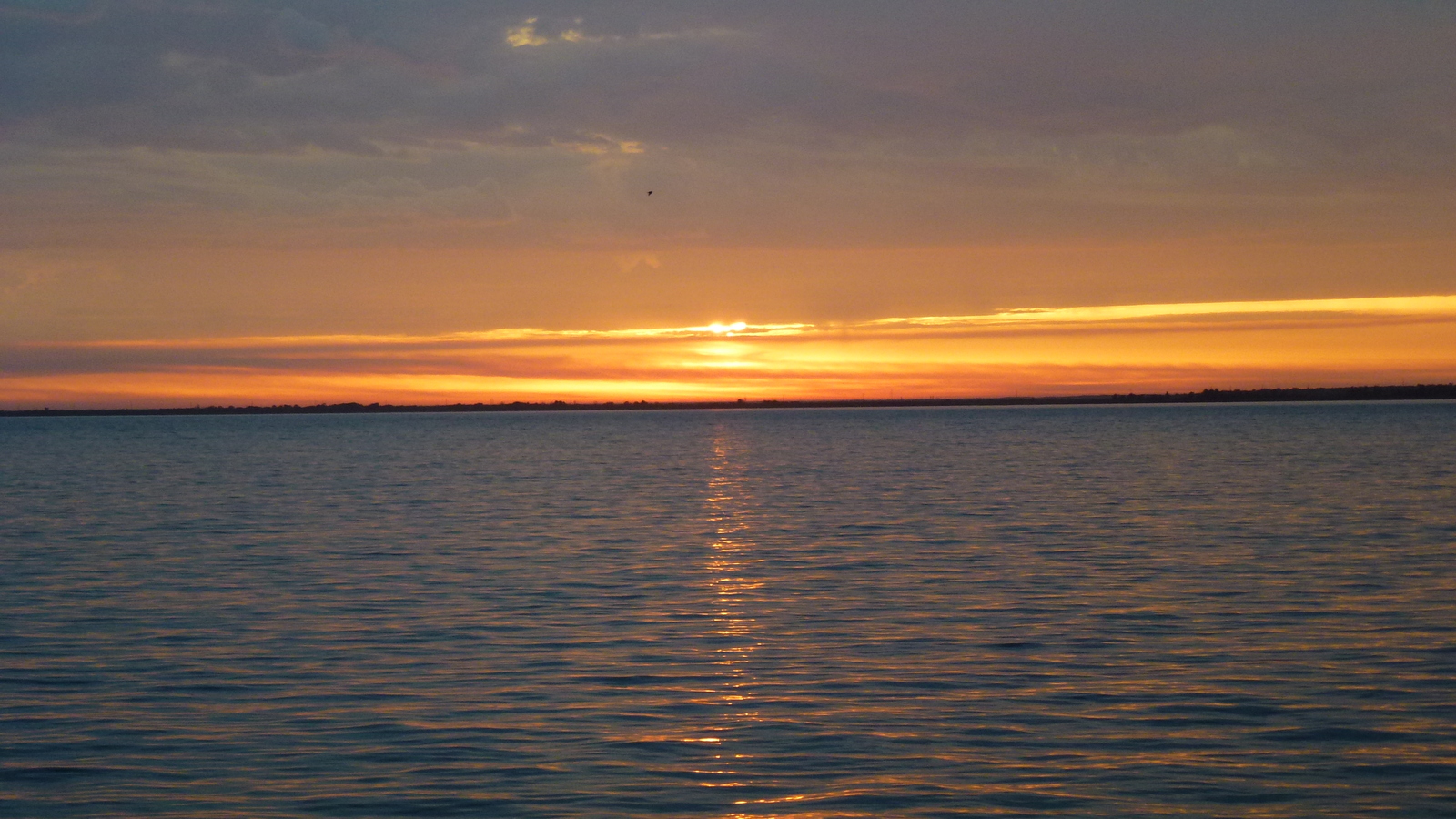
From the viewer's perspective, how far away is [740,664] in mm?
18297

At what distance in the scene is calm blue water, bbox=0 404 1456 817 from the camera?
12.8 metres

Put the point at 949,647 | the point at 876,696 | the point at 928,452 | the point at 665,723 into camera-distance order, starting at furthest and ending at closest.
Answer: the point at 928,452, the point at 949,647, the point at 876,696, the point at 665,723

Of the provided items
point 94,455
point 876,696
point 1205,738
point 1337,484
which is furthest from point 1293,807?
point 94,455

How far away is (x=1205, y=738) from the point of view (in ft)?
46.4

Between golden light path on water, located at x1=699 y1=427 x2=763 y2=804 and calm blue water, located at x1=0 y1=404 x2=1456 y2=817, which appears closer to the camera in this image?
calm blue water, located at x1=0 y1=404 x2=1456 y2=817

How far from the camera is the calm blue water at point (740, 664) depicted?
1277 centimetres

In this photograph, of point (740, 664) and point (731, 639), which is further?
point (731, 639)

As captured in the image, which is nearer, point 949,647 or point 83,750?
point 83,750

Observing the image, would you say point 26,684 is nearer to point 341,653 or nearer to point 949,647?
point 341,653

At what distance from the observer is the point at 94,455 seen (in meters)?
100

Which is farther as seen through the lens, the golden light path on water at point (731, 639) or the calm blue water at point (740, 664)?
the golden light path on water at point (731, 639)

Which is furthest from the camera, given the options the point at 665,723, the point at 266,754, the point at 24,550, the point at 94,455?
the point at 94,455

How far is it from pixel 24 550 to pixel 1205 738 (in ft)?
97.8

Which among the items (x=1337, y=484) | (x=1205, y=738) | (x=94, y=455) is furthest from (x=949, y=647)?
(x=94, y=455)
